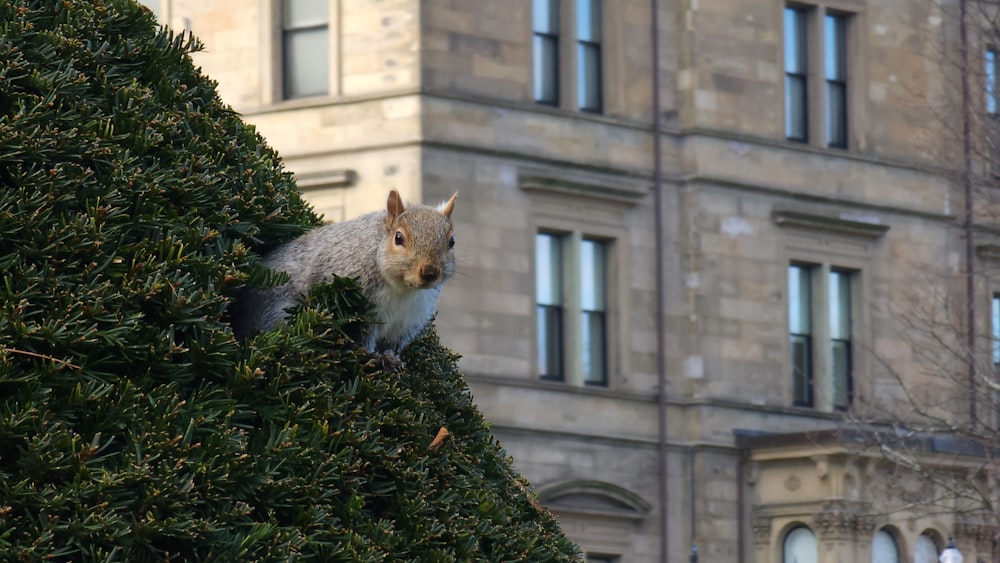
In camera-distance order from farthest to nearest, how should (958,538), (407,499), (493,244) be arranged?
(958,538), (493,244), (407,499)

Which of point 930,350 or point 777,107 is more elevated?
point 777,107

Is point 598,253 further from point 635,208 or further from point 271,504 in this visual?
point 271,504

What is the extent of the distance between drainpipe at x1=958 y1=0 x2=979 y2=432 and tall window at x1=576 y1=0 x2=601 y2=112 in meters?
5.52

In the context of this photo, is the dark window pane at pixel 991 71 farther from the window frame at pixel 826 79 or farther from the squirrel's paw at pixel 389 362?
the squirrel's paw at pixel 389 362

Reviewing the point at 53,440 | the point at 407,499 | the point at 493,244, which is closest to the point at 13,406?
the point at 53,440

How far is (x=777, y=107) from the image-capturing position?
141 feet


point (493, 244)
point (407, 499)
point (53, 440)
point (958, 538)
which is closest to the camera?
point (53, 440)

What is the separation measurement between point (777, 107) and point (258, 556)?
3472cm

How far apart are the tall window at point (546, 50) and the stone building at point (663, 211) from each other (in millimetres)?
48

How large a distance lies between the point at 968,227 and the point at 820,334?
11.6ft

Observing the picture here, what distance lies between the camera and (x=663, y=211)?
138 ft

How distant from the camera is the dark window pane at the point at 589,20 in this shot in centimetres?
4147

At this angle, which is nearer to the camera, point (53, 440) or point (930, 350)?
point (53, 440)

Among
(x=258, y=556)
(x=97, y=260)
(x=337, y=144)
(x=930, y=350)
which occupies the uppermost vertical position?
(x=337, y=144)
